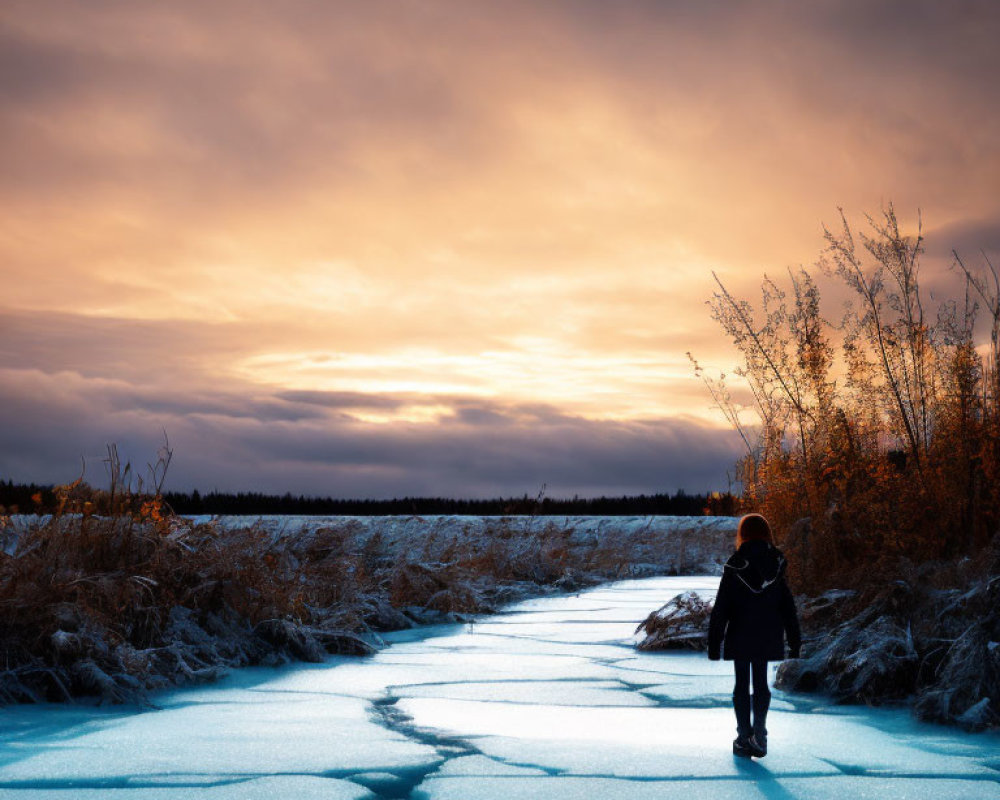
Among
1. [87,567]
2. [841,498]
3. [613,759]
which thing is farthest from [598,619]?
[613,759]

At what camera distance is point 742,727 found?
4.42 m

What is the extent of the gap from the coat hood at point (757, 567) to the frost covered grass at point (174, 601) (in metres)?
3.49

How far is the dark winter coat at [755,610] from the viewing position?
15.2ft

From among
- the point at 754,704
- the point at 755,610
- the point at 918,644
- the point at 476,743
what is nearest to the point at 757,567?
the point at 755,610

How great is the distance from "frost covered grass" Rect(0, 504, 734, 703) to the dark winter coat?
133 inches

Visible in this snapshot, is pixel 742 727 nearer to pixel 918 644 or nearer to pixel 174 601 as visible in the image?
pixel 918 644

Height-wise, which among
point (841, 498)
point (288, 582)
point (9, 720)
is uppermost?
point (841, 498)

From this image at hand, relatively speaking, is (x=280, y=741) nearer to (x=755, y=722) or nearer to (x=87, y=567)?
(x=755, y=722)

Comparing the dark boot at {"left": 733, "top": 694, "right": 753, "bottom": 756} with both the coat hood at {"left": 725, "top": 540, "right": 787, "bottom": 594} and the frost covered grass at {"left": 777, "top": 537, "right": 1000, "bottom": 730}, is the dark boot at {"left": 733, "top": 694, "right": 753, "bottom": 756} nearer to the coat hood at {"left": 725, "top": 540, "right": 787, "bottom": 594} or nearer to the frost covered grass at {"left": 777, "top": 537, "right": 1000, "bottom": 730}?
the coat hood at {"left": 725, "top": 540, "right": 787, "bottom": 594}

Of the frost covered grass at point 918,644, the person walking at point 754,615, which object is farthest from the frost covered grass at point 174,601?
the frost covered grass at point 918,644

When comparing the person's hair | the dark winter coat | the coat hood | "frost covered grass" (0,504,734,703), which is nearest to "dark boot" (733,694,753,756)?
the dark winter coat

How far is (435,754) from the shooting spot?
4336 mm

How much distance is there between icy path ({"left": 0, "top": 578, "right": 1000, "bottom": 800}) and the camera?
3.85 meters

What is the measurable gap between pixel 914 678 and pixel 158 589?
498 centimetres
